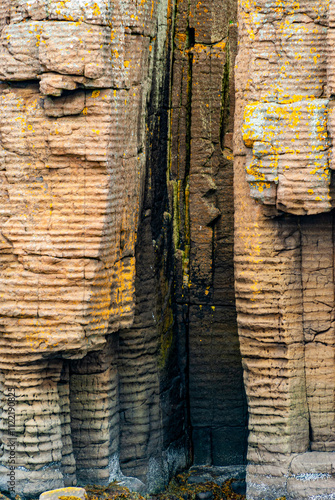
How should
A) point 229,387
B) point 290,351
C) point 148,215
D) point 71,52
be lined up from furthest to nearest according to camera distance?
1. point 229,387
2. point 148,215
3. point 290,351
4. point 71,52

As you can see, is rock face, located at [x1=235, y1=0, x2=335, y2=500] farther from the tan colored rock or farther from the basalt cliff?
the tan colored rock

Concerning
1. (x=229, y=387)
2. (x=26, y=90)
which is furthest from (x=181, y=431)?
(x=26, y=90)

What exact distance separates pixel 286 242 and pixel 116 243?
1313 mm

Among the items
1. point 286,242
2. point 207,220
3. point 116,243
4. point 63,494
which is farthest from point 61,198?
point 63,494

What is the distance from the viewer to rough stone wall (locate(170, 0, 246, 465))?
31.2ft

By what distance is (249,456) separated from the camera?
8461 mm

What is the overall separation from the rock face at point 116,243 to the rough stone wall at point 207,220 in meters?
0.01

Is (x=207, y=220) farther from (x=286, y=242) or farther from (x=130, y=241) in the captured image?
(x=286, y=242)

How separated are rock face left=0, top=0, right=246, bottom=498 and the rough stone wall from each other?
1cm

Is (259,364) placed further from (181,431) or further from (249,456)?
(181,431)

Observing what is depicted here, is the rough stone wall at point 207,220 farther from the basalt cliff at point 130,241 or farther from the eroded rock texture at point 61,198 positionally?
the eroded rock texture at point 61,198

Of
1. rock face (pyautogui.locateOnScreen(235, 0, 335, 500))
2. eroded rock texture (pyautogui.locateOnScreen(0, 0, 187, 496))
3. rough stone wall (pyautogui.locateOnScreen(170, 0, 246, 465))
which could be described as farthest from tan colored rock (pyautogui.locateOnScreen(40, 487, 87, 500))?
rough stone wall (pyautogui.locateOnScreen(170, 0, 246, 465))

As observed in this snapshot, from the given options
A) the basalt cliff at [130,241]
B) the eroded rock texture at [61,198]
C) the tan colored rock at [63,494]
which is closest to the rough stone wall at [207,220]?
the basalt cliff at [130,241]

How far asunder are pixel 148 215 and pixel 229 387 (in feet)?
5.89
